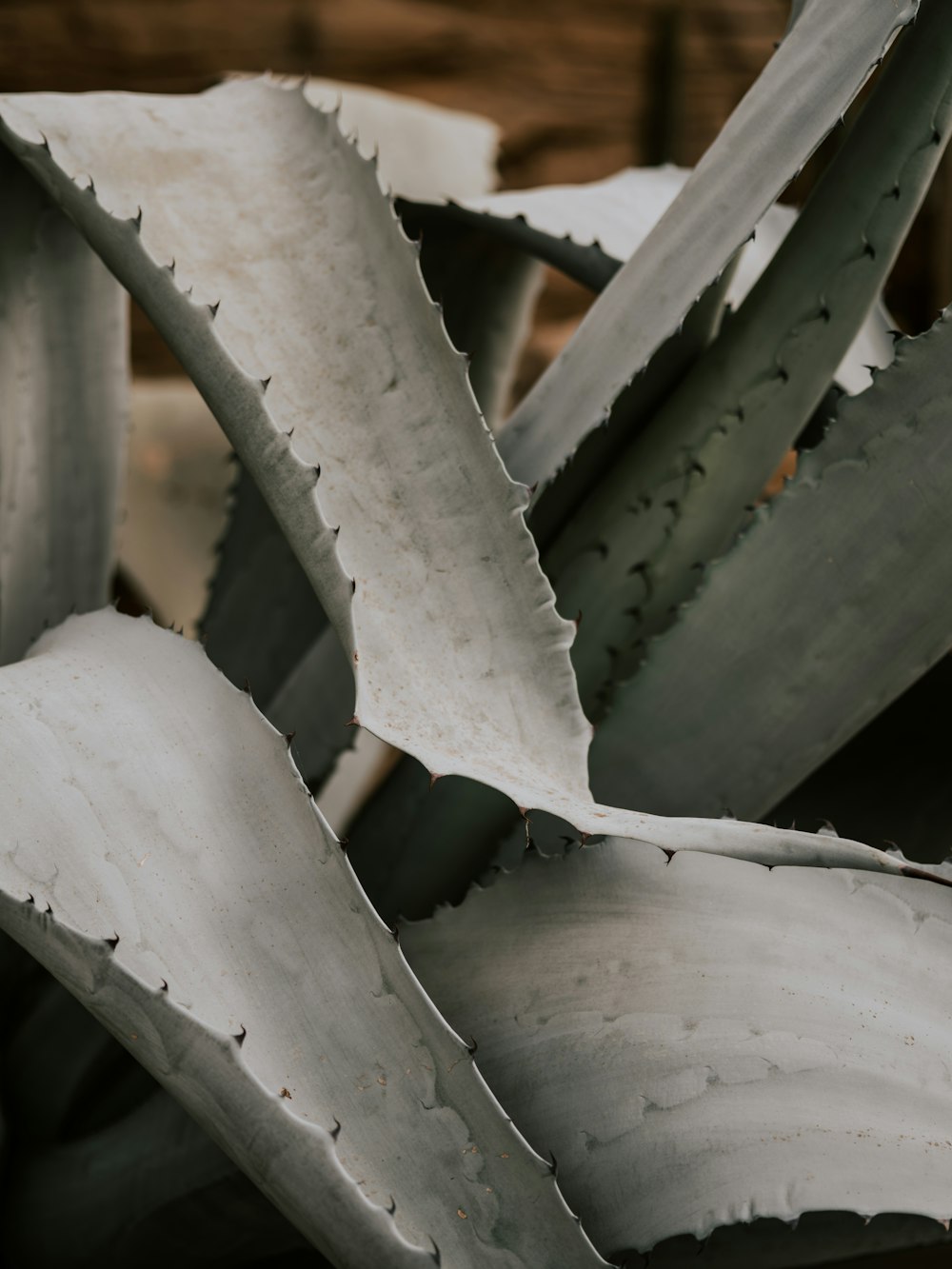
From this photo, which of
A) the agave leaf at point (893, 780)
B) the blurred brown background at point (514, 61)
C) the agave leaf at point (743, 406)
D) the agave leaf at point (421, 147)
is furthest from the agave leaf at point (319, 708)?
the blurred brown background at point (514, 61)

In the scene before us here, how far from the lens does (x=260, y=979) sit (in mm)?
422

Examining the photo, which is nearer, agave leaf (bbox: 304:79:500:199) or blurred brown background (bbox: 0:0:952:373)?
agave leaf (bbox: 304:79:500:199)

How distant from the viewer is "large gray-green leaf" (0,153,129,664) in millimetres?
673

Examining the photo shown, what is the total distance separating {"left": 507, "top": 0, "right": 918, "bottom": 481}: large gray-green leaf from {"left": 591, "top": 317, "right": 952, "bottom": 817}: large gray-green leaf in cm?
9

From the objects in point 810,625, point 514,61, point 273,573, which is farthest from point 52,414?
point 514,61

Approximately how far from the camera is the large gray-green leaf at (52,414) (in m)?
0.67

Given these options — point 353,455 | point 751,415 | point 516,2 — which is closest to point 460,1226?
point 353,455

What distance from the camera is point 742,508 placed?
65 centimetres

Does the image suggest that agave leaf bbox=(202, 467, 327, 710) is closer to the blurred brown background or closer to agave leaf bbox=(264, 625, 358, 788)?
agave leaf bbox=(264, 625, 358, 788)

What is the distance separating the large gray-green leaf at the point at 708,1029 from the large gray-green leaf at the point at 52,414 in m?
0.33

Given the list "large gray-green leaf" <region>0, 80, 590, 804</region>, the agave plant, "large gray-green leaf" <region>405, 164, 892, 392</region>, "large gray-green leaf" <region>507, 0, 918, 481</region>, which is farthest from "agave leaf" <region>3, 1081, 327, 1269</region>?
"large gray-green leaf" <region>405, 164, 892, 392</region>

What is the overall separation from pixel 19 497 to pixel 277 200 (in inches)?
8.7

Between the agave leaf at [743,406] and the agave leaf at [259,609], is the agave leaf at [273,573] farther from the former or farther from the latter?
the agave leaf at [743,406]

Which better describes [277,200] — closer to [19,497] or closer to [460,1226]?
[19,497]
